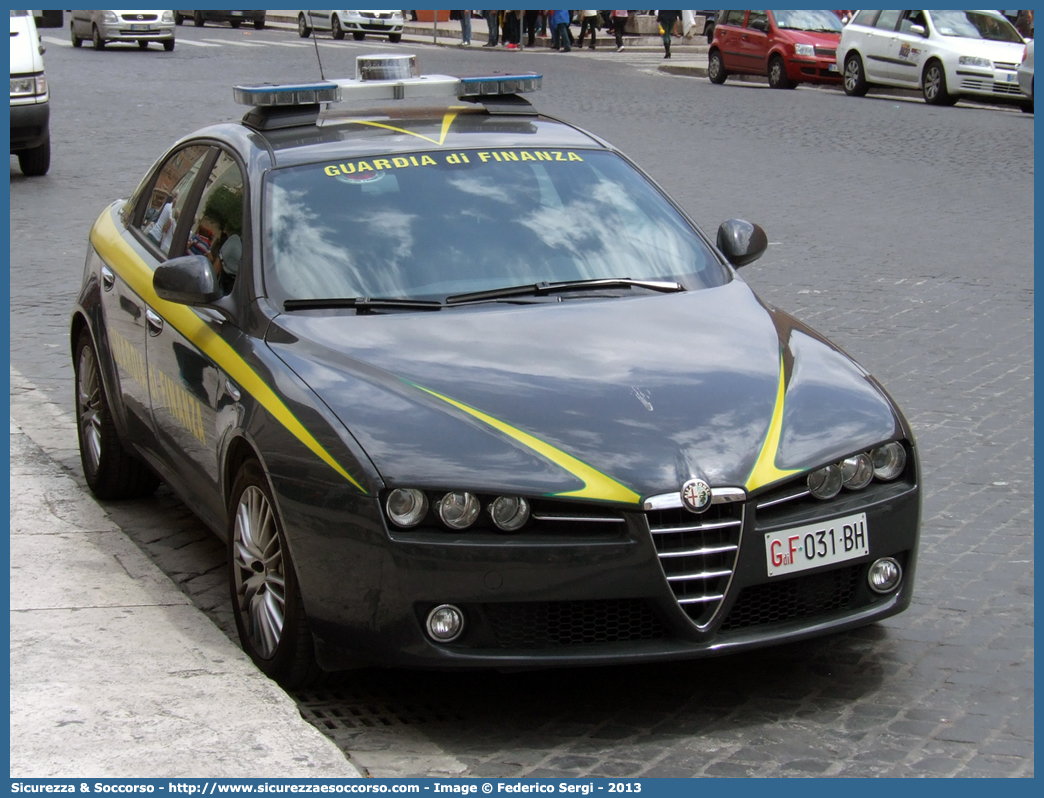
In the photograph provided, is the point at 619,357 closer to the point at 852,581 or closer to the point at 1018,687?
the point at 852,581

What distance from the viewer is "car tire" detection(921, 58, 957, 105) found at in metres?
23.9

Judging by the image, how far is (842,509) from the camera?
4250 millimetres

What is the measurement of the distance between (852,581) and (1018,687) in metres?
0.56

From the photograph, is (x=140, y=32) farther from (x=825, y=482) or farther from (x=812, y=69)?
(x=825, y=482)

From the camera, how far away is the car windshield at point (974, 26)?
2439 cm

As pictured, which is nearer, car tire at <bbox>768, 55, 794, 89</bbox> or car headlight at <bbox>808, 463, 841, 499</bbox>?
car headlight at <bbox>808, 463, 841, 499</bbox>

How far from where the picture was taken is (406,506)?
13.2ft

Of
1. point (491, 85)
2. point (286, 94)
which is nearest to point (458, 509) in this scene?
point (286, 94)

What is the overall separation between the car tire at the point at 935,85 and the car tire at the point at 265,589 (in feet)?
69.0

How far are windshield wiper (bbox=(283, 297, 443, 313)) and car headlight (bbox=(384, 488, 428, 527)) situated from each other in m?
1.02

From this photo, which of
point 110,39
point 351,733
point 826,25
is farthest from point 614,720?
point 110,39

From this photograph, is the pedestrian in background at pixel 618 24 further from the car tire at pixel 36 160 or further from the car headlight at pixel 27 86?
the car headlight at pixel 27 86

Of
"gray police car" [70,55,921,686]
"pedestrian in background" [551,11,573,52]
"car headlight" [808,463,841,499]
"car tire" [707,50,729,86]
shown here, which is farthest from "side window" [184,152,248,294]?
"pedestrian in background" [551,11,573,52]

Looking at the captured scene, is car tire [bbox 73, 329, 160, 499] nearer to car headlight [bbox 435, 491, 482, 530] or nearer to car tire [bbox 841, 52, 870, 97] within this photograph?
car headlight [bbox 435, 491, 482, 530]
